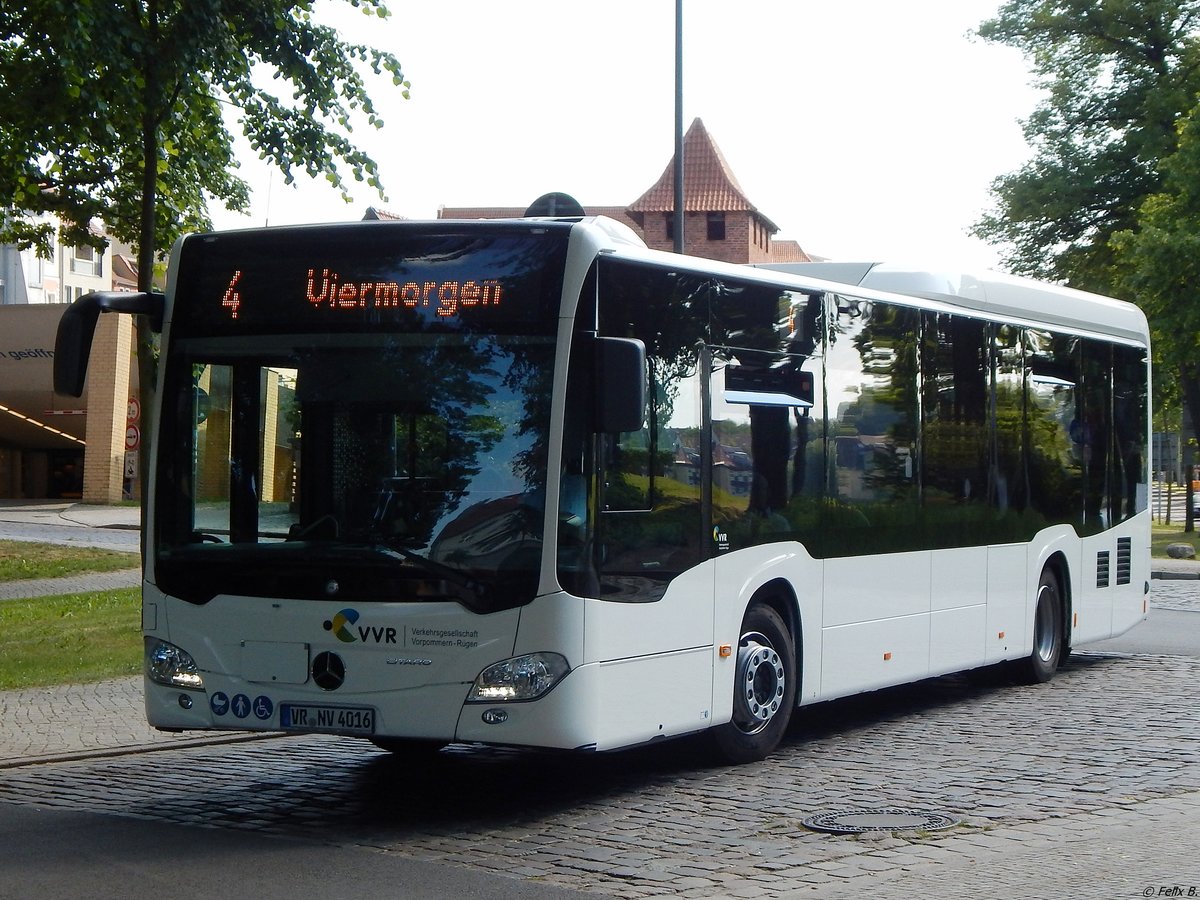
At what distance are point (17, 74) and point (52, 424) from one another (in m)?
37.1

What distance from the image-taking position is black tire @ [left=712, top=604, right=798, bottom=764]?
9.71 m

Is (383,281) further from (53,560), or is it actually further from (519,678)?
(53,560)

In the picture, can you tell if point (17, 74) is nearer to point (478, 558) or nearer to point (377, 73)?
point (377, 73)

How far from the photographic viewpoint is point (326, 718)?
832cm

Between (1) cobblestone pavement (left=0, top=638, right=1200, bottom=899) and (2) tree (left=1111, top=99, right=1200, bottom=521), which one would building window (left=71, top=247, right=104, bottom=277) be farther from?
(1) cobblestone pavement (left=0, top=638, right=1200, bottom=899)

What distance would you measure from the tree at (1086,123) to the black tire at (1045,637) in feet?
109

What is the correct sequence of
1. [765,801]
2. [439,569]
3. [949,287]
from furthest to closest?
[949,287], [765,801], [439,569]

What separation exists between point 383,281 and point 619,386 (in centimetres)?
125

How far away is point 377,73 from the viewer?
20.0m

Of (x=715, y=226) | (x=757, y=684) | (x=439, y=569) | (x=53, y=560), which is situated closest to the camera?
(x=439, y=569)

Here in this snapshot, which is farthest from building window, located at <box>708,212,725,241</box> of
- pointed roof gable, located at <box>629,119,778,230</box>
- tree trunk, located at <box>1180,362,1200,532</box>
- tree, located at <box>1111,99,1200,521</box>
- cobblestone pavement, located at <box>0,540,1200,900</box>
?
cobblestone pavement, located at <box>0,540,1200,900</box>

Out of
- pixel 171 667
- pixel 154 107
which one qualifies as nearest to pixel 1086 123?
pixel 154 107

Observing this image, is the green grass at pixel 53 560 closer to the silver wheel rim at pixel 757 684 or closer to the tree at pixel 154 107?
the tree at pixel 154 107

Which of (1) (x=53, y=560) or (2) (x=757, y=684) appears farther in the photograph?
(1) (x=53, y=560)
